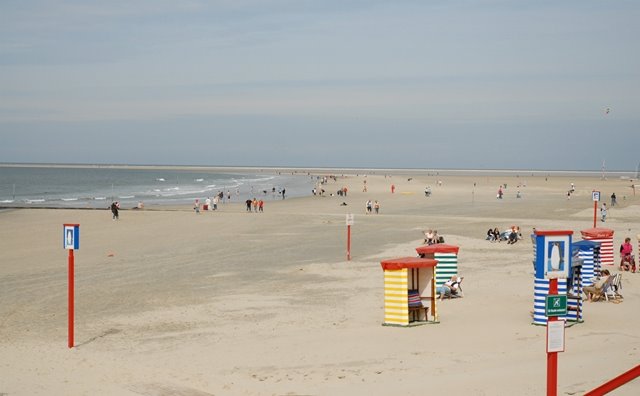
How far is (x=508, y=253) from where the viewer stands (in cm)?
2706

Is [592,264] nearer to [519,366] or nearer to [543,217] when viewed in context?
[519,366]

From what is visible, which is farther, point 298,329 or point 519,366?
point 298,329

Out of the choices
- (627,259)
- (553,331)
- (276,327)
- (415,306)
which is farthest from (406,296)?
(627,259)

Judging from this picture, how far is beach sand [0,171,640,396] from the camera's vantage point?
1104 cm

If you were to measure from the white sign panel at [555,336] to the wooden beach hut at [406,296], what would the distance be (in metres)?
7.74

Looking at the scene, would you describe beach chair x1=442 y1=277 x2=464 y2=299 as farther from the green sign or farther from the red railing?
the red railing

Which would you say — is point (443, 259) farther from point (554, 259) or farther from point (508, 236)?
point (554, 259)

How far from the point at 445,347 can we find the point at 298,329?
125 inches

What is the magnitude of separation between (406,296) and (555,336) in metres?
7.77

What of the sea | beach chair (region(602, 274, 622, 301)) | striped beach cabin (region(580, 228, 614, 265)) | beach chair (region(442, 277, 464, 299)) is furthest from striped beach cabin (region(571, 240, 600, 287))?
the sea

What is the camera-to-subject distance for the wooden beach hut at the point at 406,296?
14750mm

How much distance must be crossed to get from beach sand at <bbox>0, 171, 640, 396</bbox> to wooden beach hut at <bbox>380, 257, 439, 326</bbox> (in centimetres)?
30

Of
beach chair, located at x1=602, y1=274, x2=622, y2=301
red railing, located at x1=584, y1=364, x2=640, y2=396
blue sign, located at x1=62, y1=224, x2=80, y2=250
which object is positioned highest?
blue sign, located at x1=62, y1=224, x2=80, y2=250

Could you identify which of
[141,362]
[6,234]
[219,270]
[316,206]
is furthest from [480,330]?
[316,206]
